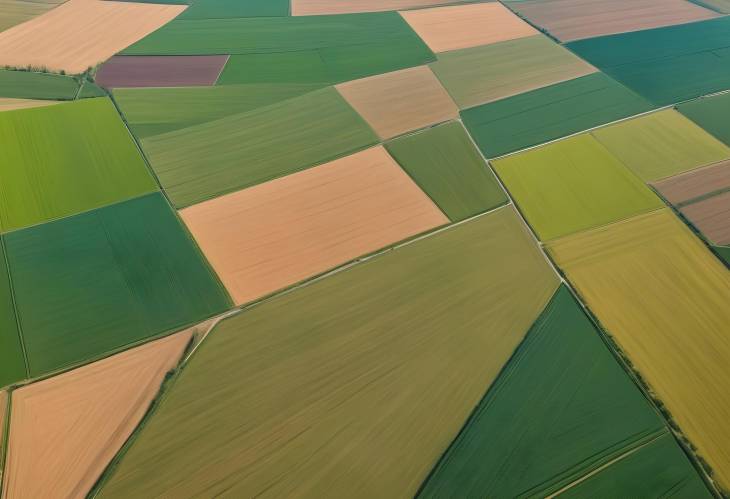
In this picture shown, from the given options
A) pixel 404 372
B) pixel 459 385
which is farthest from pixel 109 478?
pixel 459 385

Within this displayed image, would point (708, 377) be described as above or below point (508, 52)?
below

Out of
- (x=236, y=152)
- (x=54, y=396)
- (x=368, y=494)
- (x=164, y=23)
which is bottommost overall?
(x=368, y=494)

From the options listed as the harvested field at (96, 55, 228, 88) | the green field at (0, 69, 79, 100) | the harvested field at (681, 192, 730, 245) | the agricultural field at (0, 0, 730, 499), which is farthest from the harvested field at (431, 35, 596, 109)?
the green field at (0, 69, 79, 100)

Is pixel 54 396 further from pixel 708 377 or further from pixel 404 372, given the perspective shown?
pixel 708 377

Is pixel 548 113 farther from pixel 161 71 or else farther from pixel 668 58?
pixel 161 71

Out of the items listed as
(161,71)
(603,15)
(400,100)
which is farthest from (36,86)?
(603,15)

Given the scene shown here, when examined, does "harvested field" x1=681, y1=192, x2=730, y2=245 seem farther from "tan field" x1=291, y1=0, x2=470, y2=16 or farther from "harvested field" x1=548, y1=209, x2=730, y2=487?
"tan field" x1=291, y1=0, x2=470, y2=16
